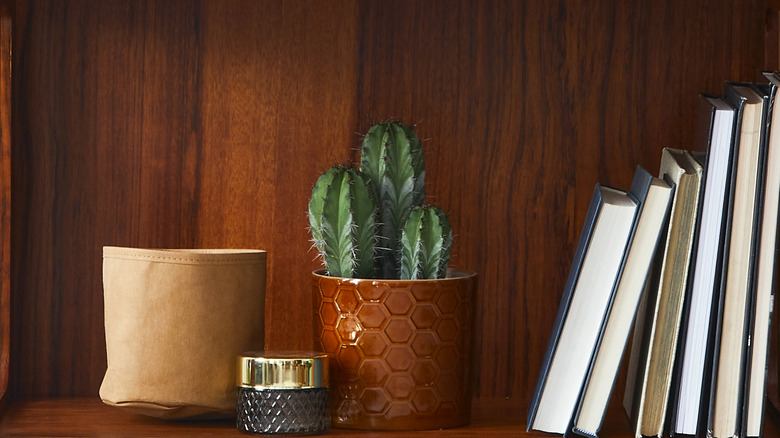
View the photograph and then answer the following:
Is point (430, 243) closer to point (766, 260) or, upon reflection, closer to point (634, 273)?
point (634, 273)

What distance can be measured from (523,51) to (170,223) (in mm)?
451

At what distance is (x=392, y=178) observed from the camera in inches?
36.3

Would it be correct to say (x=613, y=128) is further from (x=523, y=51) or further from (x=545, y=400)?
(x=545, y=400)

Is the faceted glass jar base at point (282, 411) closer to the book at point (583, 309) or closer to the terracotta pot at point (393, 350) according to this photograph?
the terracotta pot at point (393, 350)

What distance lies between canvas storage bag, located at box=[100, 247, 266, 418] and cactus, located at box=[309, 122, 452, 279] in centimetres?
11

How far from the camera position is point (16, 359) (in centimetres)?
104

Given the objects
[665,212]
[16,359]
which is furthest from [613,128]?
[16,359]

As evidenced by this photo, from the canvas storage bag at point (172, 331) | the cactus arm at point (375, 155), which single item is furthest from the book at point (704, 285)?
the canvas storage bag at point (172, 331)

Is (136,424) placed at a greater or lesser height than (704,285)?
lesser

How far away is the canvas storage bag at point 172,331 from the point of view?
882 mm

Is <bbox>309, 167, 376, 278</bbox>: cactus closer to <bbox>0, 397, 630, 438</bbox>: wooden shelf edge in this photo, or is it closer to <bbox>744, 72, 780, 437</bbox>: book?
<bbox>0, 397, 630, 438</bbox>: wooden shelf edge

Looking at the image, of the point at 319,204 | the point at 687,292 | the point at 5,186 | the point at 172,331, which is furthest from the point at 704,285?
the point at 5,186

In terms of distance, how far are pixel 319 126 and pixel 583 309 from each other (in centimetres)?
39

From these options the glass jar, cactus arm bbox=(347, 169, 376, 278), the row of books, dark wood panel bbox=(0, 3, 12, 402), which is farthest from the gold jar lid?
dark wood panel bbox=(0, 3, 12, 402)
